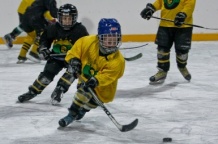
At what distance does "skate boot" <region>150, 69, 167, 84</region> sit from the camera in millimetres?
4848

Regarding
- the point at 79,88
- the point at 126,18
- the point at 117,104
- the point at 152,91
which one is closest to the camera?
the point at 79,88

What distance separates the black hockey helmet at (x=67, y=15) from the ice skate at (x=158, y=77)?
1231 millimetres

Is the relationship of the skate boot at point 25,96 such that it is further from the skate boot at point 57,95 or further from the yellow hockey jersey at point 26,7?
the yellow hockey jersey at point 26,7

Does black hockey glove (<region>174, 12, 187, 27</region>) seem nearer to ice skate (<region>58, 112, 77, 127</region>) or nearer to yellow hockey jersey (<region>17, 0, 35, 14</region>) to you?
ice skate (<region>58, 112, 77, 127</region>)

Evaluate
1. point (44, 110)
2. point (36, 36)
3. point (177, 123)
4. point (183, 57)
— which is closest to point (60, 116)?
point (44, 110)

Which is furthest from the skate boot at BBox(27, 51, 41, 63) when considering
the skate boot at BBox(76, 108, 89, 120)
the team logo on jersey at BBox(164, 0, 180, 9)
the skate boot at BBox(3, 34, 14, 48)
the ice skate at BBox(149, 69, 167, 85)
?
the skate boot at BBox(76, 108, 89, 120)

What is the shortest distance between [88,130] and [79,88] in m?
0.27

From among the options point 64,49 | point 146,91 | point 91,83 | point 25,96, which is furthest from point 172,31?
point 91,83

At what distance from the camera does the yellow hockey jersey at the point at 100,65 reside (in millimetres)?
3109

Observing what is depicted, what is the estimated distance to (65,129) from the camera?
331 centimetres

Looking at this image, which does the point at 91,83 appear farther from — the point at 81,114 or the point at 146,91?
the point at 146,91

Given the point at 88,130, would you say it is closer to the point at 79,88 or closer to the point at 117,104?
the point at 79,88

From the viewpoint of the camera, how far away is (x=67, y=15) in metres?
3.81

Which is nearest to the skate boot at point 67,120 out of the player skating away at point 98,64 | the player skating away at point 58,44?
the player skating away at point 98,64
